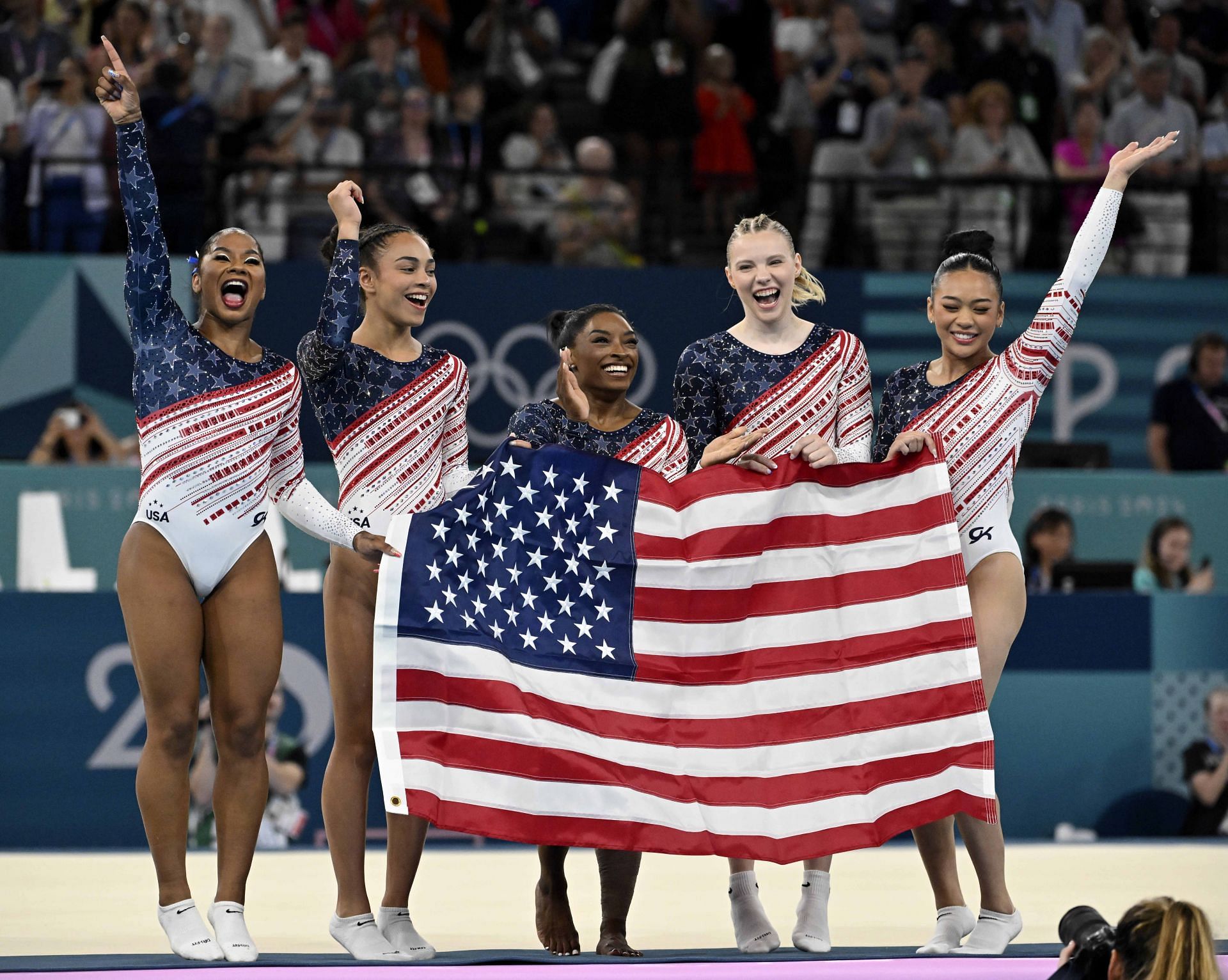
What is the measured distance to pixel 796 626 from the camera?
494cm

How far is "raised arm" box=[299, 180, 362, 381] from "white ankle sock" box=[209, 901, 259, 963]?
151 centimetres

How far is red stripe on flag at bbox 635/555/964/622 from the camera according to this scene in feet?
16.1

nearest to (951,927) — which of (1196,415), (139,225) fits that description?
(139,225)

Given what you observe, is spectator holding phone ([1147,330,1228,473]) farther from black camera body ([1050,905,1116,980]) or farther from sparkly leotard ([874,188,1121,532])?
black camera body ([1050,905,1116,980])

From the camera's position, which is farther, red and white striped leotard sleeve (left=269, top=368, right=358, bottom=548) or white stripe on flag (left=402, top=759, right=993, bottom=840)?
red and white striped leotard sleeve (left=269, top=368, right=358, bottom=548)

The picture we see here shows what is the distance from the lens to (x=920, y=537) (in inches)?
195

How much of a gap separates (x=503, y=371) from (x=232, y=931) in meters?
5.50

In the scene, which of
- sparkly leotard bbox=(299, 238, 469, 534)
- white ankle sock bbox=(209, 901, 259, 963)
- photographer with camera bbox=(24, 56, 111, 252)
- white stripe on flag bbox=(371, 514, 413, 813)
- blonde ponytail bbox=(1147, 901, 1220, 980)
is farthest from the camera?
photographer with camera bbox=(24, 56, 111, 252)

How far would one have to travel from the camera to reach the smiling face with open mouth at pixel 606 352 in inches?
195

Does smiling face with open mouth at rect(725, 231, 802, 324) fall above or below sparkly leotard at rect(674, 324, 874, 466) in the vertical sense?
above

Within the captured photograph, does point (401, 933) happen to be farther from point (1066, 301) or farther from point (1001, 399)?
point (1066, 301)

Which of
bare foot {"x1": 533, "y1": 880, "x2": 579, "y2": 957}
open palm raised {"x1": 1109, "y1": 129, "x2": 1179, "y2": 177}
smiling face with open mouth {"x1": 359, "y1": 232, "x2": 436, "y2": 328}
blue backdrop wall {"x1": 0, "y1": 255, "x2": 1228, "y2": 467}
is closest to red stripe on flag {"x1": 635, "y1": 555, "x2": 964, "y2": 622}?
bare foot {"x1": 533, "y1": 880, "x2": 579, "y2": 957}

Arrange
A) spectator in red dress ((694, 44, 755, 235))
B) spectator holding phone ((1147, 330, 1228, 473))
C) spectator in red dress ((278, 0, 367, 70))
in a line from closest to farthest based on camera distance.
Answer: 1. spectator holding phone ((1147, 330, 1228, 473))
2. spectator in red dress ((694, 44, 755, 235))
3. spectator in red dress ((278, 0, 367, 70))

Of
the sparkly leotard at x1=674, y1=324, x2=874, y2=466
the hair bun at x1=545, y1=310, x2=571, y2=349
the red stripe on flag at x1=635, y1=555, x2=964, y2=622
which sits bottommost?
the red stripe on flag at x1=635, y1=555, x2=964, y2=622
